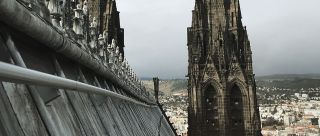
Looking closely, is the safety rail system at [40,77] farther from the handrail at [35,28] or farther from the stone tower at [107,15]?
the stone tower at [107,15]

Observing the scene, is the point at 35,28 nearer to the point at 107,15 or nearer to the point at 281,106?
the point at 107,15

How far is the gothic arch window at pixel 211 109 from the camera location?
40.0 m

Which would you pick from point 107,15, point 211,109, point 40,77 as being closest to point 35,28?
point 40,77

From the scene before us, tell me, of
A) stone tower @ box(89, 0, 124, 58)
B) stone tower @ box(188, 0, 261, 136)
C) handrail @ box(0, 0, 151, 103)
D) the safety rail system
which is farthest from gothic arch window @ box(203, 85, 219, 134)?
handrail @ box(0, 0, 151, 103)

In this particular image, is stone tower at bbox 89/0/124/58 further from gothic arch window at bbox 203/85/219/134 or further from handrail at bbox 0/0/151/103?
handrail at bbox 0/0/151/103

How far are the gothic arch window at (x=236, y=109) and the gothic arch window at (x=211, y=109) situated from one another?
127 cm

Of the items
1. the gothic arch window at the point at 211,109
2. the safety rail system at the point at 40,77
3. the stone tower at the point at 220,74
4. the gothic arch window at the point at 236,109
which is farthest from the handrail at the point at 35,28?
the gothic arch window at the point at 236,109

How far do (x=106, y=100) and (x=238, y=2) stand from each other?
3717 cm

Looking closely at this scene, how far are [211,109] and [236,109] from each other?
2.02 meters

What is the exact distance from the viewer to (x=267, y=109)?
15188 cm

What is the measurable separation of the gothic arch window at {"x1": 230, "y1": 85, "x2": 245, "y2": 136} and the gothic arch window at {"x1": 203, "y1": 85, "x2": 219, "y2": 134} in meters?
1.27

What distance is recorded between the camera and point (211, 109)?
40.4m

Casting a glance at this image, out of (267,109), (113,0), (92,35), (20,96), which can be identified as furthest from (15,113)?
(267,109)

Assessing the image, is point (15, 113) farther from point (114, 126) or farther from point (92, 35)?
point (92, 35)
